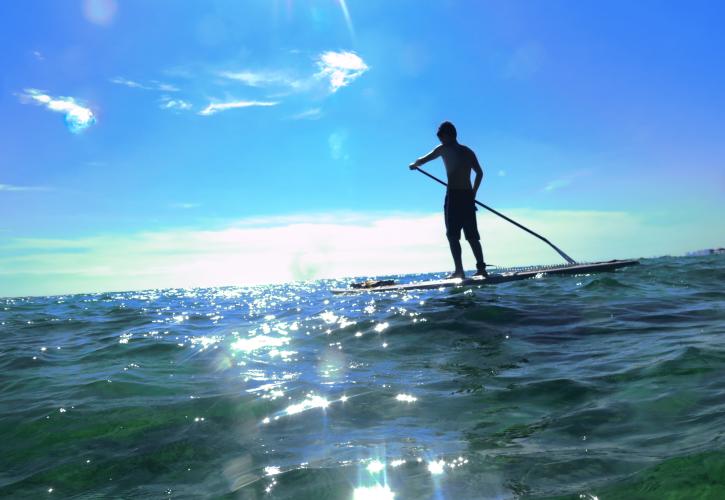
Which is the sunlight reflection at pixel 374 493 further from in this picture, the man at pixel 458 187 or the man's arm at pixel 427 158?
the man's arm at pixel 427 158

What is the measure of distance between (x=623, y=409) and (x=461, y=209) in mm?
7405

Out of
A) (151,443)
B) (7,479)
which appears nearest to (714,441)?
(151,443)

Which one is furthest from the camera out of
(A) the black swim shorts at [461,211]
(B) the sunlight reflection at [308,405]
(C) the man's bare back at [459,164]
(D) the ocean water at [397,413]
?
(A) the black swim shorts at [461,211]

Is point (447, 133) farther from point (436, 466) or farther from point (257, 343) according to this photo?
point (436, 466)

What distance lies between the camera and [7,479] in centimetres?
234

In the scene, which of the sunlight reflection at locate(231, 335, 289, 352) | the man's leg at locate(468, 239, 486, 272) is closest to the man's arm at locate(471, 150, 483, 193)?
the man's leg at locate(468, 239, 486, 272)

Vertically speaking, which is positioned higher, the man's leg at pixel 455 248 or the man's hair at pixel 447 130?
the man's hair at pixel 447 130

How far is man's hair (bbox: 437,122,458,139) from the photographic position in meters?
9.41

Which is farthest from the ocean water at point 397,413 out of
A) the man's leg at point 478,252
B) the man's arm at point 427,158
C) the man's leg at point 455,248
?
the man's arm at point 427,158

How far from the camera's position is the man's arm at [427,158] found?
977 cm

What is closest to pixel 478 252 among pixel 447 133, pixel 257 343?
pixel 447 133

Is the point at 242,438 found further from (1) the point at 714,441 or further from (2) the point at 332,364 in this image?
(1) the point at 714,441

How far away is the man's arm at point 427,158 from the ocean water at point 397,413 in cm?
484

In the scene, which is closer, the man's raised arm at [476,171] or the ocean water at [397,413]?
the ocean water at [397,413]
